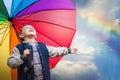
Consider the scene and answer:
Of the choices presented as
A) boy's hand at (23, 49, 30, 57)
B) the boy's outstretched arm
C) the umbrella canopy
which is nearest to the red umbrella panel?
the umbrella canopy

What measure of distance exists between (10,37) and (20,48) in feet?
0.91

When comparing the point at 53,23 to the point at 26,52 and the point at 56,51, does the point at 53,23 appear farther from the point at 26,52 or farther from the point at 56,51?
the point at 26,52

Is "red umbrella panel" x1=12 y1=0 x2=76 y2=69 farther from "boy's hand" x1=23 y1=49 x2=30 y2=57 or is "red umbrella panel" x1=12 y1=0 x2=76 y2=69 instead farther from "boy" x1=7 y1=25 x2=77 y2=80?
"boy's hand" x1=23 y1=49 x2=30 y2=57

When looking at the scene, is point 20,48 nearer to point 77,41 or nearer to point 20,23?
point 20,23

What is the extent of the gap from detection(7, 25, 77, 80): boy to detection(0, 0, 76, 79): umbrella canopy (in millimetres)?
190

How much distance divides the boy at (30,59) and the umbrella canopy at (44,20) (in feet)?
0.62

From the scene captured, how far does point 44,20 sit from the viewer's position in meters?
2.46

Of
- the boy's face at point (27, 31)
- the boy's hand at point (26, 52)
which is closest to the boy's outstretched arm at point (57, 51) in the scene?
the boy's face at point (27, 31)

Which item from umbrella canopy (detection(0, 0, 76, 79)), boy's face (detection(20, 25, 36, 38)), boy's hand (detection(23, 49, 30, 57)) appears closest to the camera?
boy's hand (detection(23, 49, 30, 57))

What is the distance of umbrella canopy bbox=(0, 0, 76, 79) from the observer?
7.73 feet

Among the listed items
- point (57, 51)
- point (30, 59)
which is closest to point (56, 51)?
point (57, 51)

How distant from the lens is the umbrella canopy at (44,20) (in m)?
2.36

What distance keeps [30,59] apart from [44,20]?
0.49 m

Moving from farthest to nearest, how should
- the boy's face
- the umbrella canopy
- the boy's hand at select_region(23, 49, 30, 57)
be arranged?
1. the umbrella canopy
2. the boy's face
3. the boy's hand at select_region(23, 49, 30, 57)
